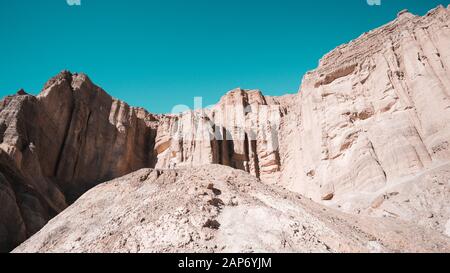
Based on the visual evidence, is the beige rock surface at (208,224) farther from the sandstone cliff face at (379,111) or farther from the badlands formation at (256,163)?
the sandstone cliff face at (379,111)

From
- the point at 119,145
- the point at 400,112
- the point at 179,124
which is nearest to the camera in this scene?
the point at 400,112

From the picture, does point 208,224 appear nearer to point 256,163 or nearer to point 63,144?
point 63,144

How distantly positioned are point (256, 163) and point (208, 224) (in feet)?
95.1

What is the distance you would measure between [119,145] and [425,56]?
2871 centimetres

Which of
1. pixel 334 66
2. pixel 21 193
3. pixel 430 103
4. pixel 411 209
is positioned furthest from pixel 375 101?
pixel 21 193

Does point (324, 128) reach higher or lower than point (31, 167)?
higher

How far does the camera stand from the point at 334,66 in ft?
95.1

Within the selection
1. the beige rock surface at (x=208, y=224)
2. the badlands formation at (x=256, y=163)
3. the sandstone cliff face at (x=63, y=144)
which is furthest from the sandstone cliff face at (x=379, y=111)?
the sandstone cliff face at (x=63, y=144)

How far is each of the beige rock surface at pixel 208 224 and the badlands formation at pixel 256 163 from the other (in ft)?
0.18

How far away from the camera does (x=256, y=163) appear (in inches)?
1499

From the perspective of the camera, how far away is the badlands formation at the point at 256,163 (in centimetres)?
973

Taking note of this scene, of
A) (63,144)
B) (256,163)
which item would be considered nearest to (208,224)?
(63,144)
